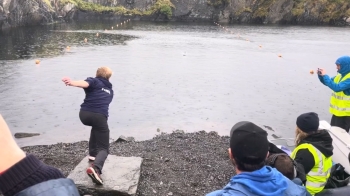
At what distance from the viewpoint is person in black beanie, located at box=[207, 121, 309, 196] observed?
9.37ft

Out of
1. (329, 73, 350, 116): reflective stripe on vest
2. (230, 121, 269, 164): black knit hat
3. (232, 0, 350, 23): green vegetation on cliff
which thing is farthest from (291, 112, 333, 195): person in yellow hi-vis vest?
(232, 0, 350, 23): green vegetation on cliff

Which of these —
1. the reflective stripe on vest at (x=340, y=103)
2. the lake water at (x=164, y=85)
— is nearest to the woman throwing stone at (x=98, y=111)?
the reflective stripe on vest at (x=340, y=103)

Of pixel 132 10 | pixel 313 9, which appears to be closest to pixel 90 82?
pixel 132 10

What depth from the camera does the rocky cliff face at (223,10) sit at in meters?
77.6

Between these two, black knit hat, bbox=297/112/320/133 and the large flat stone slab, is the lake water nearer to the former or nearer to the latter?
the large flat stone slab

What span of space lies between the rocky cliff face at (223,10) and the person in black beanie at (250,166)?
7370 cm

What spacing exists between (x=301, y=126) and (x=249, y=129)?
7.58 ft

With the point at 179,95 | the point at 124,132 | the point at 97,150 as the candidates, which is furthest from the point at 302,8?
the point at 97,150

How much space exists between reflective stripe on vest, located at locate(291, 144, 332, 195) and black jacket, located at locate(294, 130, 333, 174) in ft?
0.18

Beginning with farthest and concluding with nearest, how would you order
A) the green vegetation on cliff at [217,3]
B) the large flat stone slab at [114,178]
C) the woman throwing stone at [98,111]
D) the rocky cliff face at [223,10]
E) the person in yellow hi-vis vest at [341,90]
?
the green vegetation on cliff at [217,3] < the rocky cliff face at [223,10] < the person in yellow hi-vis vest at [341,90] < the woman throwing stone at [98,111] < the large flat stone slab at [114,178]

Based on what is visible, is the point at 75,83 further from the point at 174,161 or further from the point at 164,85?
the point at 164,85

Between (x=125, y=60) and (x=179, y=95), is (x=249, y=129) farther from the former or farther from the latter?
(x=125, y=60)

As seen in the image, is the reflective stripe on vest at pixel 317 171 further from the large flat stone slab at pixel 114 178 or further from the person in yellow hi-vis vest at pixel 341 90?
the person in yellow hi-vis vest at pixel 341 90

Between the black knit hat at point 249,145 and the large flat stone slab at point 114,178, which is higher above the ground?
the black knit hat at point 249,145
